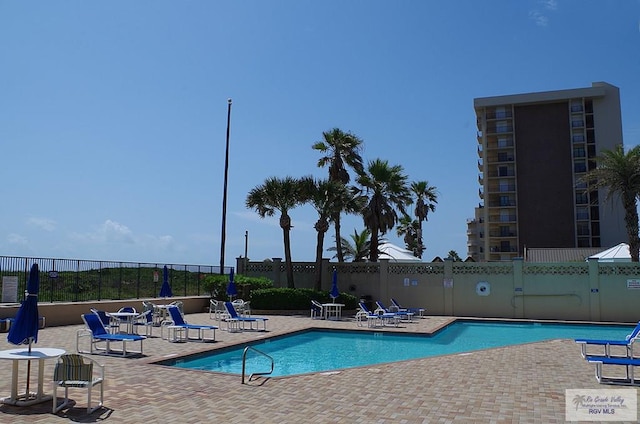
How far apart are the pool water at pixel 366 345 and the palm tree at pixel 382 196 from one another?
7.89 meters

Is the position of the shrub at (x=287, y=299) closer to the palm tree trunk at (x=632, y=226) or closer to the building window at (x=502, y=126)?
the palm tree trunk at (x=632, y=226)

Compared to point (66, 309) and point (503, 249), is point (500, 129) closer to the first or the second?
point (503, 249)

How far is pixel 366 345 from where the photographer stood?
15773 millimetres

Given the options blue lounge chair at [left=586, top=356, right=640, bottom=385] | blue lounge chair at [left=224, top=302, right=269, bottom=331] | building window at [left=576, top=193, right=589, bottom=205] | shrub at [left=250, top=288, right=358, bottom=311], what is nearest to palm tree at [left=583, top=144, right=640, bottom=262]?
shrub at [left=250, top=288, right=358, bottom=311]

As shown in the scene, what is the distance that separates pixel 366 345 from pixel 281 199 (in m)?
11.0

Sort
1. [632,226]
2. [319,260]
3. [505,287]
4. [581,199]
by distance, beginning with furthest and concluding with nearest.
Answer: [581,199], [319,260], [632,226], [505,287]

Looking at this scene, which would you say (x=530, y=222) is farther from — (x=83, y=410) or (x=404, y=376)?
(x=83, y=410)

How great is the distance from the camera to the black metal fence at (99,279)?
1758 cm

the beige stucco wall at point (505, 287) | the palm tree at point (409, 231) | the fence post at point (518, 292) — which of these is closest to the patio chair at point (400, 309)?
the beige stucco wall at point (505, 287)

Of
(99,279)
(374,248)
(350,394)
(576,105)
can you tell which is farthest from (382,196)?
(576,105)

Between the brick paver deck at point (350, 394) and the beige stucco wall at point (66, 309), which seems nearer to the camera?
the brick paver deck at point (350, 394)

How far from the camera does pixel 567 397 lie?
25.4 ft

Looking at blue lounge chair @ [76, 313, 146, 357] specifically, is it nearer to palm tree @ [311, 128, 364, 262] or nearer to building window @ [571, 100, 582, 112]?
palm tree @ [311, 128, 364, 262]

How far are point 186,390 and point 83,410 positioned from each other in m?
1.63
